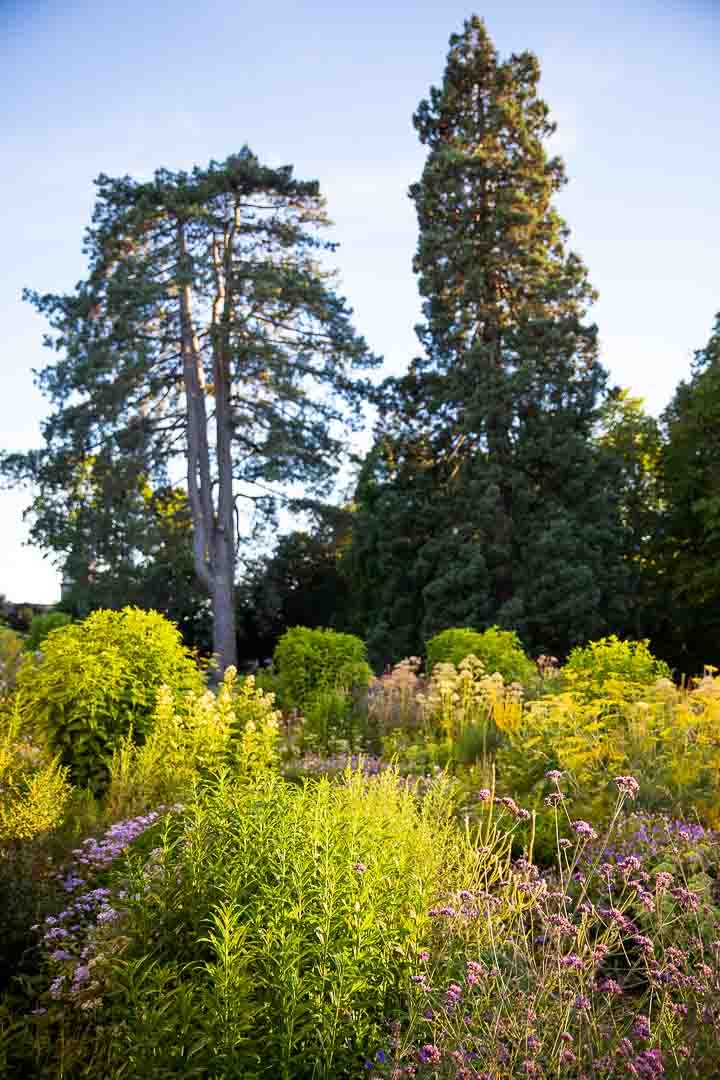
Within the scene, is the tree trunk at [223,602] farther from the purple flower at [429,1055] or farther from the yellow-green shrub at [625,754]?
the purple flower at [429,1055]

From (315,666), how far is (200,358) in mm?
9857

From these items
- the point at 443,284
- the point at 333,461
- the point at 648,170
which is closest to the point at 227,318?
the point at 333,461

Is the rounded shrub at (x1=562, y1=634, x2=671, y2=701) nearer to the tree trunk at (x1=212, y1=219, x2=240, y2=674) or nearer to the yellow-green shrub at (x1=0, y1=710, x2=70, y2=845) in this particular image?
the yellow-green shrub at (x1=0, y1=710, x2=70, y2=845)

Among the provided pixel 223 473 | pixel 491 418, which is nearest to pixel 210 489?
pixel 223 473

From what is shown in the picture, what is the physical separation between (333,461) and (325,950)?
52.8 feet

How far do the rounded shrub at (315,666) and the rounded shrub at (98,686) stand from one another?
413 cm

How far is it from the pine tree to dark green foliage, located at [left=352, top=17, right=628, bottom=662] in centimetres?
208

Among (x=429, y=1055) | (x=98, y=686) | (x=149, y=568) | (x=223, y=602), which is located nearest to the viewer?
(x=429, y=1055)

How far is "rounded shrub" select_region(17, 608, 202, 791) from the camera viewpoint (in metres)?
5.86

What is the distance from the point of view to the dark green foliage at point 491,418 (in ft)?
55.7

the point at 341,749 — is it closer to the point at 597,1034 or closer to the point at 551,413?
the point at 597,1034

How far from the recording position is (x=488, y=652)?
36.0ft

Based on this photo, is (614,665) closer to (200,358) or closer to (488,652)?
(488,652)

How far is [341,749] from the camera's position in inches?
317
